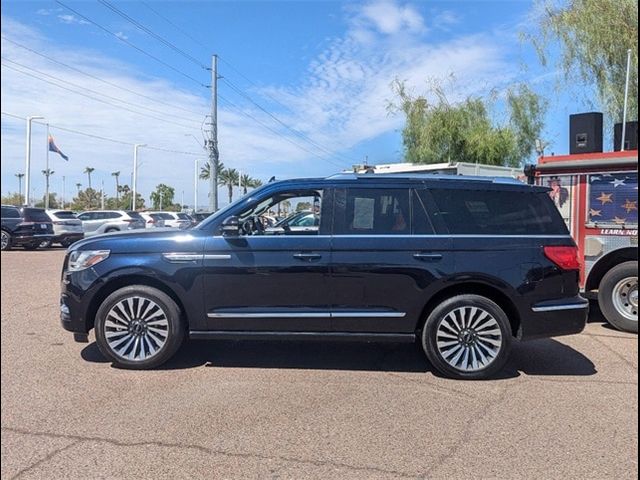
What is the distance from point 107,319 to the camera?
5086 millimetres

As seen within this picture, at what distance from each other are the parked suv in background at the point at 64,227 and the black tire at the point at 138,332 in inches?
679

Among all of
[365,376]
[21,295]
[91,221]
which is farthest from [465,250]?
[91,221]

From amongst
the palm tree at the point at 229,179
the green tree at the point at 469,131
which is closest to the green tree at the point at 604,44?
the green tree at the point at 469,131

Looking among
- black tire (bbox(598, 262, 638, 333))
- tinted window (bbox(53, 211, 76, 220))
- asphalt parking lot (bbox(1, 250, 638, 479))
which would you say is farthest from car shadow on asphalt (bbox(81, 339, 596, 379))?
tinted window (bbox(53, 211, 76, 220))

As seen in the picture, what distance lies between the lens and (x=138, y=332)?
5.10 metres

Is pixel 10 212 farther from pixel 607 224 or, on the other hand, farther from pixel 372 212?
pixel 607 224

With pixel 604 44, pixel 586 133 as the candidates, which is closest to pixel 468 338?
pixel 586 133

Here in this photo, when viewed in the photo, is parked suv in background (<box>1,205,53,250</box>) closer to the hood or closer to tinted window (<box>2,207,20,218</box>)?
tinted window (<box>2,207,20,218</box>)

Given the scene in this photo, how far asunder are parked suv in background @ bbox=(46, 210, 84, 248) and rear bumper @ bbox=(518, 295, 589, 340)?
1944 cm

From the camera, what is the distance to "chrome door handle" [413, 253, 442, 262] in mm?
5012

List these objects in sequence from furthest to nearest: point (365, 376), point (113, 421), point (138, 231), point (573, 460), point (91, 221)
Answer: point (91, 221) → point (138, 231) → point (365, 376) → point (113, 421) → point (573, 460)

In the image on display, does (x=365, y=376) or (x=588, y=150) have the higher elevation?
(x=588, y=150)

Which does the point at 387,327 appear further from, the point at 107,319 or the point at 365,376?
the point at 107,319

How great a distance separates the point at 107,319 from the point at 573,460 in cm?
410
